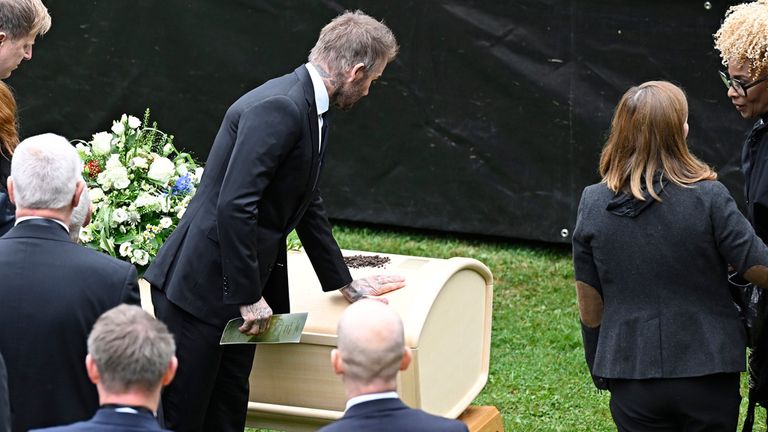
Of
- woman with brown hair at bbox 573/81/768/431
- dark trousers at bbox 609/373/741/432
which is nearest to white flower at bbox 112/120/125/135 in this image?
woman with brown hair at bbox 573/81/768/431

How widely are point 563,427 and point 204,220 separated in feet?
7.05

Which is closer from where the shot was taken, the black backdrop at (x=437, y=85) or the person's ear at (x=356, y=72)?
the person's ear at (x=356, y=72)

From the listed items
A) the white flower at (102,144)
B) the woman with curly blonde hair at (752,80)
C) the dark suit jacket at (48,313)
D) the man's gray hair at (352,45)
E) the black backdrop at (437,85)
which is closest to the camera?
the dark suit jacket at (48,313)

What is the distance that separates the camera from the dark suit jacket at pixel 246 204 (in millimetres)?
3467

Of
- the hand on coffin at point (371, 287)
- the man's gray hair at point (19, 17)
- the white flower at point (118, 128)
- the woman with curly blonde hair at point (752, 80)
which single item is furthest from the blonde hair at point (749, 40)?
the man's gray hair at point (19, 17)

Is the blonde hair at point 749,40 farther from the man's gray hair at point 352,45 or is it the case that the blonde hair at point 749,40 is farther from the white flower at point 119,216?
the white flower at point 119,216

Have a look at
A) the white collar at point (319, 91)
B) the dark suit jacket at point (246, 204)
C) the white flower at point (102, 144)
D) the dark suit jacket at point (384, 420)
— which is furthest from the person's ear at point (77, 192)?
the white flower at point (102, 144)

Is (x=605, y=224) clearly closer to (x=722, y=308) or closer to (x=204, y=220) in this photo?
(x=722, y=308)

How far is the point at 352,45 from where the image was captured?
3.60 metres

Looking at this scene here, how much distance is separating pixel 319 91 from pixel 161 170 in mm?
1085

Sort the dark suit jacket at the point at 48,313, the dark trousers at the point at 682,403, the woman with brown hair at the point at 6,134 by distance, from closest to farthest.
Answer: the dark suit jacket at the point at 48,313, the dark trousers at the point at 682,403, the woman with brown hair at the point at 6,134

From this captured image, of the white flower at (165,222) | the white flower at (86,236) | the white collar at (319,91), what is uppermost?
the white collar at (319,91)

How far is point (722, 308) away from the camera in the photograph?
346 cm

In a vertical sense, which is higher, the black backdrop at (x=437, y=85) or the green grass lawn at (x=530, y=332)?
the black backdrop at (x=437, y=85)
